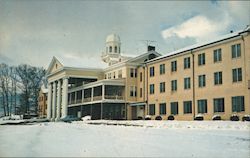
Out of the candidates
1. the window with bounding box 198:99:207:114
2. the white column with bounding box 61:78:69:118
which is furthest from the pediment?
the window with bounding box 198:99:207:114

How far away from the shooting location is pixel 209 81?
25484mm

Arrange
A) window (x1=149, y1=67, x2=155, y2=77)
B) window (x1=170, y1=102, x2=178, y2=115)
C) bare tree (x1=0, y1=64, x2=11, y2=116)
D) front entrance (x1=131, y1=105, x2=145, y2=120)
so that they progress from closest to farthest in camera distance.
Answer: bare tree (x1=0, y1=64, x2=11, y2=116) → window (x1=170, y1=102, x2=178, y2=115) → window (x1=149, y1=67, x2=155, y2=77) → front entrance (x1=131, y1=105, x2=145, y2=120)

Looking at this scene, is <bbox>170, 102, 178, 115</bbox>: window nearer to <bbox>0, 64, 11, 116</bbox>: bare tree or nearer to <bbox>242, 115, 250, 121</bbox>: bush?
<bbox>242, 115, 250, 121</bbox>: bush

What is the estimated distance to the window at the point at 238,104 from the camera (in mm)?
22203

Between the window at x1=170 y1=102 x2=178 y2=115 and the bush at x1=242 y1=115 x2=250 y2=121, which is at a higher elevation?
the window at x1=170 y1=102 x2=178 y2=115

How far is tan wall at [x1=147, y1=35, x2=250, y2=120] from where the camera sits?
2248 centimetres

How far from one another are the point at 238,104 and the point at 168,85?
8.77 m

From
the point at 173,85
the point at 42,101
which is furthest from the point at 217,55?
the point at 42,101

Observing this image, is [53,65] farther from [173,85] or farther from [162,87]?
[162,87]

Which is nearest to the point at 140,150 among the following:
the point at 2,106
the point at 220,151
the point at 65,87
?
the point at 220,151

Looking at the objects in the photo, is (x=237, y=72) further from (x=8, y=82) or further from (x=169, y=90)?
(x=8, y=82)

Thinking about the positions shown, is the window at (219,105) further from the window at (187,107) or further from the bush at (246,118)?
the bush at (246,118)

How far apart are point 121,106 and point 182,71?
1014cm

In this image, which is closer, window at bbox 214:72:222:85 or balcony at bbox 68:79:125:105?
window at bbox 214:72:222:85
